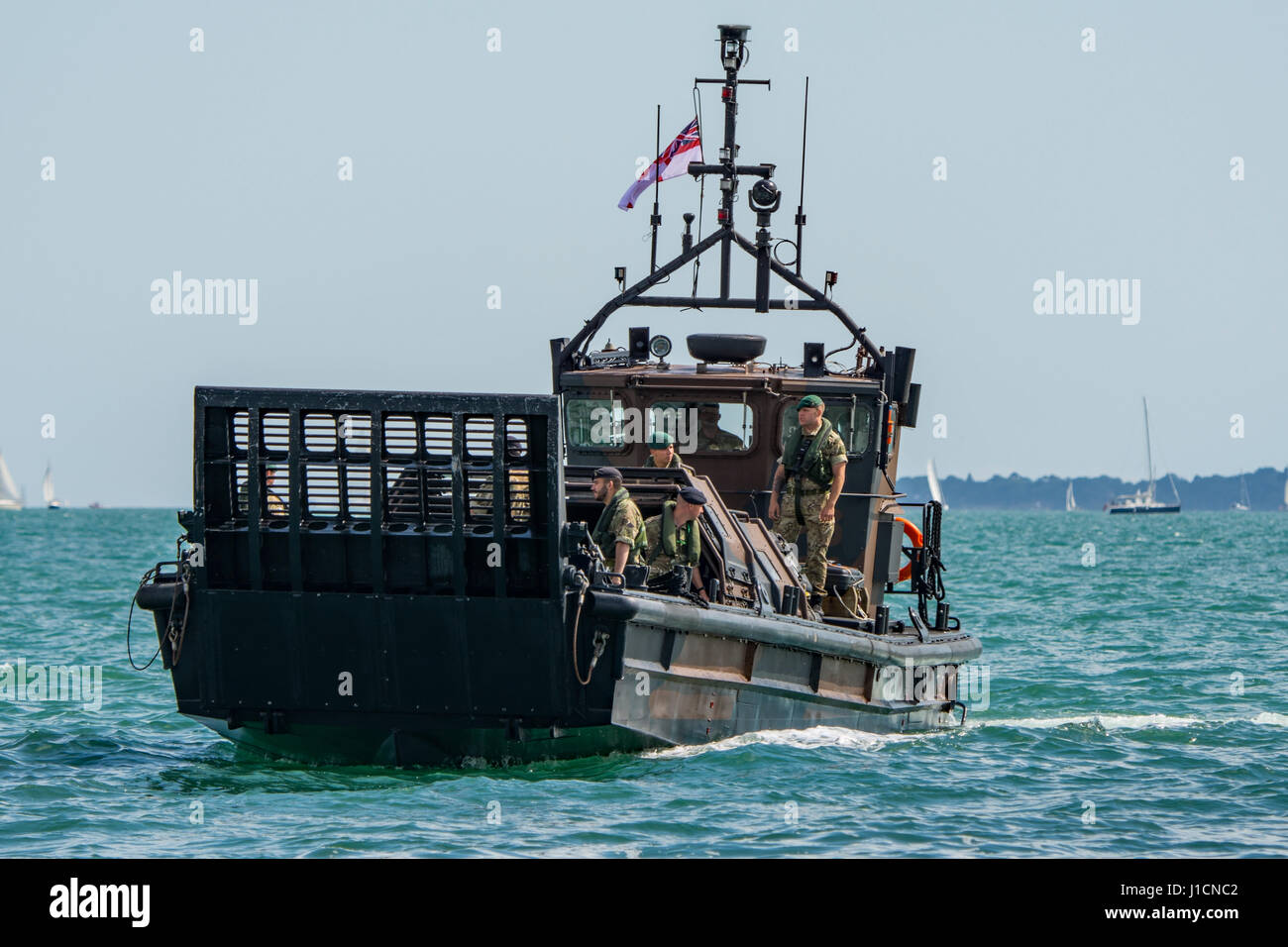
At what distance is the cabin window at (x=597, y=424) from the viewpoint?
1619 centimetres

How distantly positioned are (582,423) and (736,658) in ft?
12.8

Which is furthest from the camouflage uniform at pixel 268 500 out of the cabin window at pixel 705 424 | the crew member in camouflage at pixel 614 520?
the cabin window at pixel 705 424

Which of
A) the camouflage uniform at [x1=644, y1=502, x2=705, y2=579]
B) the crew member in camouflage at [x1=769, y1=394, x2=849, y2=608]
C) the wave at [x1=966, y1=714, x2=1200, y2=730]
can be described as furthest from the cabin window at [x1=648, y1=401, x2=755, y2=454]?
the wave at [x1=966, y1=714, x2=1200, y2=730]

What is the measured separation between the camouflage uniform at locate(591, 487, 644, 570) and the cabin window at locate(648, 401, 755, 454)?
327 cm

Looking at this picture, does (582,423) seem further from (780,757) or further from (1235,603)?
(1235,603)

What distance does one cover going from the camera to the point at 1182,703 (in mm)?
18359

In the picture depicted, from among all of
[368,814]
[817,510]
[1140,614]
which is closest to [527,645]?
[368,814]

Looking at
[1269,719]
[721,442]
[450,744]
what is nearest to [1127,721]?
[1269,719]

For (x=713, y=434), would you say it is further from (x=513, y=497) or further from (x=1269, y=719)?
(x=1269, y=719)

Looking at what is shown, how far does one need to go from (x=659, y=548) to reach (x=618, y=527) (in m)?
0.68

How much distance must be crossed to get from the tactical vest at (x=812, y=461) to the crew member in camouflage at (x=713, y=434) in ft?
3.70

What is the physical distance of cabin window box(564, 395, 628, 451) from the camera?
16.2 meters

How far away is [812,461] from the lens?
14898mm

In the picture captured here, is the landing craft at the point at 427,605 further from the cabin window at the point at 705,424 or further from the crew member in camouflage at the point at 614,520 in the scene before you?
the cabin window at the point at 705,424
